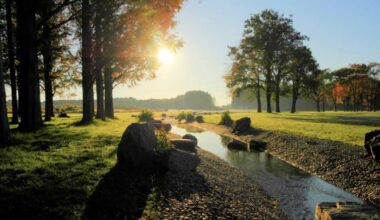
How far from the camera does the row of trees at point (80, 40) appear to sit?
1955cm

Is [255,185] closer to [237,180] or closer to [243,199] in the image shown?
[237,180]

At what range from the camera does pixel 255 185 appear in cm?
1506

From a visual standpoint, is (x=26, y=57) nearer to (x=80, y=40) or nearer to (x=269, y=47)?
(x=80, y=40)

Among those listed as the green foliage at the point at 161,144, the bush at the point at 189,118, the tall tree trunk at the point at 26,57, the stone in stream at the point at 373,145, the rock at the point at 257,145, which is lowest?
the rock at the point at 257,145

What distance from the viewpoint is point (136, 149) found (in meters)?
13.4

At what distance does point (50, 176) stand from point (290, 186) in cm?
1052

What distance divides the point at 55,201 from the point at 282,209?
7859mm

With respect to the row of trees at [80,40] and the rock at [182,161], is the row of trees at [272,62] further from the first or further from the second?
the rock at [182,161]

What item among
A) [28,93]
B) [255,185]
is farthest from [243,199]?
[28,93]

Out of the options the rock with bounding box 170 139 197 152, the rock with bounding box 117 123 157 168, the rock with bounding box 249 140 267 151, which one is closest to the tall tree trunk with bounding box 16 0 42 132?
the rock with bounding box 117 123 157 168

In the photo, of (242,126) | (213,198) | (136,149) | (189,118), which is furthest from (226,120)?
(213,198)

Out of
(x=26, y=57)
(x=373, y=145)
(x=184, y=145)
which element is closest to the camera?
(x=373, y=145)

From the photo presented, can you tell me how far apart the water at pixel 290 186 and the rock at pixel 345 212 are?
85.9 inches

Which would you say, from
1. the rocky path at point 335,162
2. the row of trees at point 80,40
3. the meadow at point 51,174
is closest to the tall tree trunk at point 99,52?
the row of trees at point 80,40
